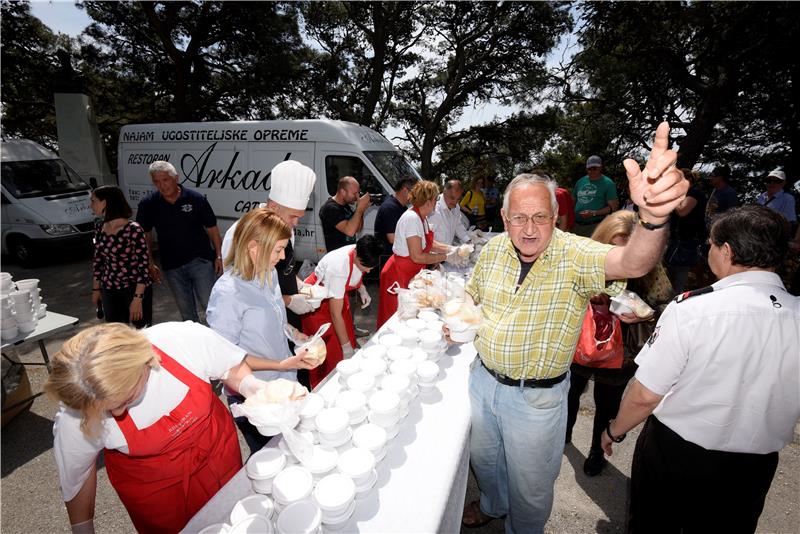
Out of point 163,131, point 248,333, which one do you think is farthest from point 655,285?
point 163,131

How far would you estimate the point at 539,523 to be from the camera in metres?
1.96

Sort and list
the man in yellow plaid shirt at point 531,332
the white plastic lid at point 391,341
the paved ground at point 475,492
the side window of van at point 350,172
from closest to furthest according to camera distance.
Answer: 1. the man in yellow plaid shirt at point 531,332
2. the white plastic lid at point 391,341
3. the paved ground at point 475,492
4. the side window of van at point 350,172

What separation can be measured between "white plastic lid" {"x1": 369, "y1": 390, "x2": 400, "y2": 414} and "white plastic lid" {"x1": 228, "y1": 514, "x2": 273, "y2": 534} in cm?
53

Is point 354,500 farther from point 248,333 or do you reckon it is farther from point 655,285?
point 655,285

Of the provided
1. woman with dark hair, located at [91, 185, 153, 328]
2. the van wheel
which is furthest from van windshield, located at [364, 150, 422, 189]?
the van wheel

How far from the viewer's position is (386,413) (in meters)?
1.55

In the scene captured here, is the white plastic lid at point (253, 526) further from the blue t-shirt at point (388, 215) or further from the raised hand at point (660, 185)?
the blue t-shirt at point (388, 215)

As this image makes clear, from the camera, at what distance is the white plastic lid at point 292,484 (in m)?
1.26

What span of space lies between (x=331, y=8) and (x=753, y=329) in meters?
16.0

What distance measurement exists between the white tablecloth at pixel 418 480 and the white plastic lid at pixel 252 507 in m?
0.12

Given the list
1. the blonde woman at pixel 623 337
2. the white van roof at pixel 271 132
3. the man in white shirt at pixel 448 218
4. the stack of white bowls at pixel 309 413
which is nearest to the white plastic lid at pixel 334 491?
the stack of white bowls at pixel 309 413

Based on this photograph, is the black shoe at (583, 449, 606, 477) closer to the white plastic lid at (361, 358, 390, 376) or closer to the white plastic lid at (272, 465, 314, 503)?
the white plastic lid at (361, 358, 390, 376)

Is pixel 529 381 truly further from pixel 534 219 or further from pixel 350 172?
pixel 350 172

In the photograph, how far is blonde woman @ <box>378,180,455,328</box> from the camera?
137 inches
